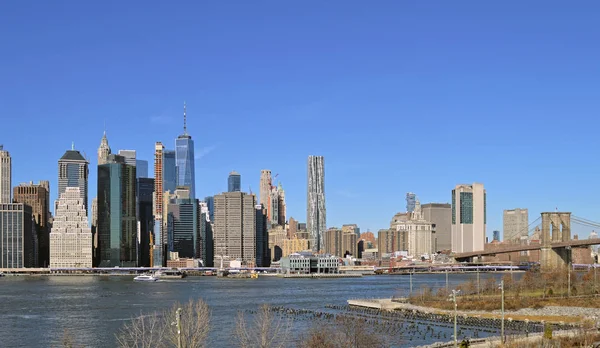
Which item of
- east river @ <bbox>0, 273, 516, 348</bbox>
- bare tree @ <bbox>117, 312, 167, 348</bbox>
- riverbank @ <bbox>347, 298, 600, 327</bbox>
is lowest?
east river @ <bbox>0, 273, 516, 348</bbox>

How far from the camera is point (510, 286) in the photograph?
84.9 meters

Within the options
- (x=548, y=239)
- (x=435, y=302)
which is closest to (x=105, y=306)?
(x=435, y=302)

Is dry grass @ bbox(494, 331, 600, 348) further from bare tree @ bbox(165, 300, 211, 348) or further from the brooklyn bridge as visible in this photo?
the brooklyn bridge

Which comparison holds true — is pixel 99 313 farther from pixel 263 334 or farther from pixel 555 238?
pixel 555 238

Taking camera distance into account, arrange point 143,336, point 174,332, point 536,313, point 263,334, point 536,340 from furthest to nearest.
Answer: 1. point 536,313
2. point 174,332
3. point 536,340
4. point 143,336
5. point 263,334

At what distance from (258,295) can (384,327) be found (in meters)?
48.3

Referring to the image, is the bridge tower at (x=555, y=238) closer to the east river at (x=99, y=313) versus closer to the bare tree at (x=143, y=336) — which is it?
the east river at (x=99, y=313)

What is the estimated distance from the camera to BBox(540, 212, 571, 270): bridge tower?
469ft

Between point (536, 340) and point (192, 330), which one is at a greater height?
point (192, 330)

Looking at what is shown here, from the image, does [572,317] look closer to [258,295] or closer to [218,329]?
[218,329]

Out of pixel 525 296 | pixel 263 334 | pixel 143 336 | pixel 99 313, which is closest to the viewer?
pixel 263 334

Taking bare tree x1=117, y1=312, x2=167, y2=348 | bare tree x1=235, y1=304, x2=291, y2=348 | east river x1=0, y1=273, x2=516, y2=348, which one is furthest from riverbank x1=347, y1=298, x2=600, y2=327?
bare tree x1=117, y1=312, x2=167, y2=348

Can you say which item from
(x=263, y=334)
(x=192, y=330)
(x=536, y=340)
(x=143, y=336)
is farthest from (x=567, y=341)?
(x=143, y=336)

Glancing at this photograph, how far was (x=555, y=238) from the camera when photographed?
502 feet
